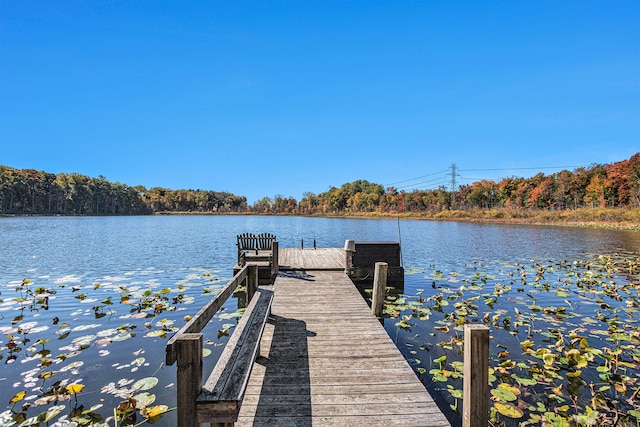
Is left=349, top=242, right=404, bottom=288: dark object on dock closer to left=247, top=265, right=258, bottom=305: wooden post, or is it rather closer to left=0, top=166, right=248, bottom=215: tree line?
left=247, top=265, right=258, bottom=305: wooden post

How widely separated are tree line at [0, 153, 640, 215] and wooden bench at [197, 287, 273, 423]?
61.3 meters

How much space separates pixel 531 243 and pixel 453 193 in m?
60.0

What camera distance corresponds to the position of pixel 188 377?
2.28m

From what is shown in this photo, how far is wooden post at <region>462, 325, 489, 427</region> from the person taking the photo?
2.88 meters

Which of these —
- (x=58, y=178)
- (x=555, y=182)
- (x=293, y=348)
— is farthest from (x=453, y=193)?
(x=58, y=178)

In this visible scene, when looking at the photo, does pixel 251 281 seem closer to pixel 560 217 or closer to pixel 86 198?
pixel 560 217

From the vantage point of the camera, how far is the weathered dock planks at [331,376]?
3252 millimetres

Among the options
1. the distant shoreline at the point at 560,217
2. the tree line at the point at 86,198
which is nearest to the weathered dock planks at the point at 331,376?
the distant shoreline at the point at 560,217

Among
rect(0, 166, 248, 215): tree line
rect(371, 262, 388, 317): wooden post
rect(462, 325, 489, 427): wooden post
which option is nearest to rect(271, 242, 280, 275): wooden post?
rect(371, 262, 388, 317): wooden post

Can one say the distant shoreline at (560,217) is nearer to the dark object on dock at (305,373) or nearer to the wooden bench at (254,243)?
the wooden bench at (254,243)

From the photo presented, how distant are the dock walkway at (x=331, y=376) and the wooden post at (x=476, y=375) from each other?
1.20 feet

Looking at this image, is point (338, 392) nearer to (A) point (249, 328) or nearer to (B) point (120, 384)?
(A) point (249, 328)

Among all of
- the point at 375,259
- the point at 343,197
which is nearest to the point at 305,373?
the point at 375,259

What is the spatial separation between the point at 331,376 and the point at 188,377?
7.43 ft
